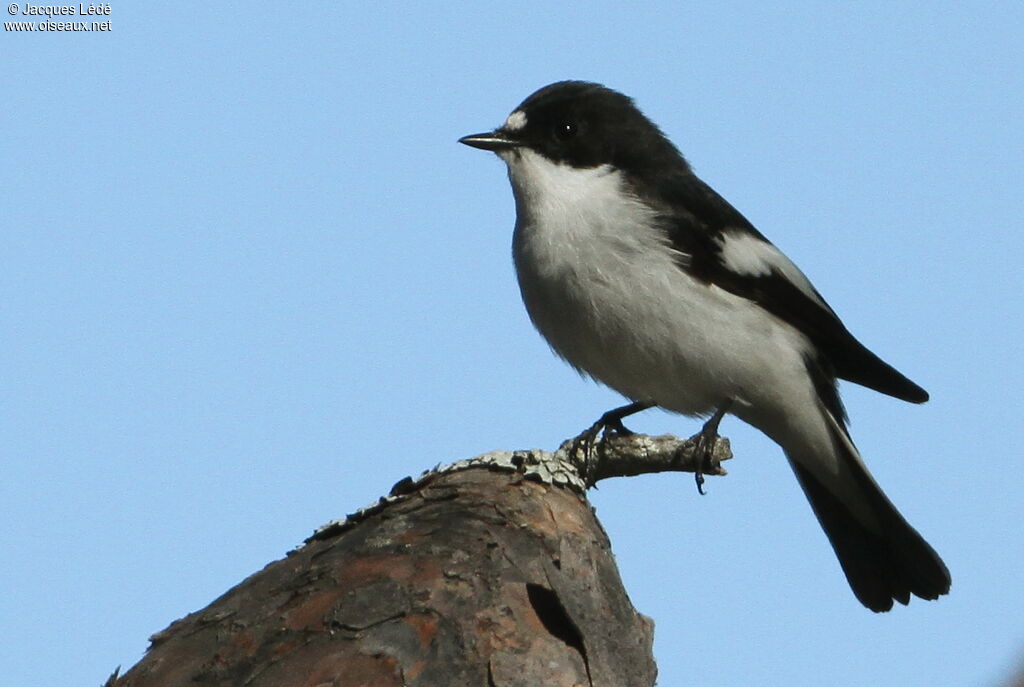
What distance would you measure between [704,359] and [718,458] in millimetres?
1340

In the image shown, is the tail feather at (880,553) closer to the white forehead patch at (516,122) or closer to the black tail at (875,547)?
the black tail at (875,547)

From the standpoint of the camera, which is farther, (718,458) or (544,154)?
(544,154)

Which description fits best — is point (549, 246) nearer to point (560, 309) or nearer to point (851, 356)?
point (560, 309)

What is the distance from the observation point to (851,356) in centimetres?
708

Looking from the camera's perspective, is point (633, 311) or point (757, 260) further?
point (757, 260)

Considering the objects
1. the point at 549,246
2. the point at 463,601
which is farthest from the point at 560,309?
the point at 463,601

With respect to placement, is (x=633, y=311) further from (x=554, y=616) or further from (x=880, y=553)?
(x=554, y=616)

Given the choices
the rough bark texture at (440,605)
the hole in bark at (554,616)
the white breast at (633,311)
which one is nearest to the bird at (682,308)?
the white breast at (633,311)

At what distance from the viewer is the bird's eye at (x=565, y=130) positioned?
7039mm

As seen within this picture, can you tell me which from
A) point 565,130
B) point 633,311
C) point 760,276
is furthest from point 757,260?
point 565,130

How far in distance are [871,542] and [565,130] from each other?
2734mm

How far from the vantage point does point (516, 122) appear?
7.04m

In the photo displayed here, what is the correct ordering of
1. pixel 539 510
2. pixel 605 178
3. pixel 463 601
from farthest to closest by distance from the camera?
pixel 605 178 < pixel 539 510 < pixel 463 601

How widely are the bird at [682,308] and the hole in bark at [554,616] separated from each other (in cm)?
315
